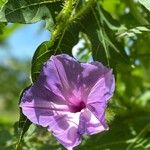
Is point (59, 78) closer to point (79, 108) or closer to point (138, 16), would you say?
point (79, 108)

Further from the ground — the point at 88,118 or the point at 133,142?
the point at 88,118

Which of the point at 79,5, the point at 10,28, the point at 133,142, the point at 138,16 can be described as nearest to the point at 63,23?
the point at 79,5

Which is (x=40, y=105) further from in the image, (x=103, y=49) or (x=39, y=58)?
(x=103, y=49)

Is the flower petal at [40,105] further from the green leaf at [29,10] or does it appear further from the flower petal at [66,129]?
the green leaf at [29,10]

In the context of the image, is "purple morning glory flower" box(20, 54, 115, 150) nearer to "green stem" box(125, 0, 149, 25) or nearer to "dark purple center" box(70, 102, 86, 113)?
"dark purple center" box(70, 102, 86, 113)

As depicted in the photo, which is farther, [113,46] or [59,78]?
[113,46]

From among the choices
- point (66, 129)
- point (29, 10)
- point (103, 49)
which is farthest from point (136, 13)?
point (66, 129)

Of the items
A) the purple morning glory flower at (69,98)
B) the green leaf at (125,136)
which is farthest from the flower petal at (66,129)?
the green leaf at (125,136)
